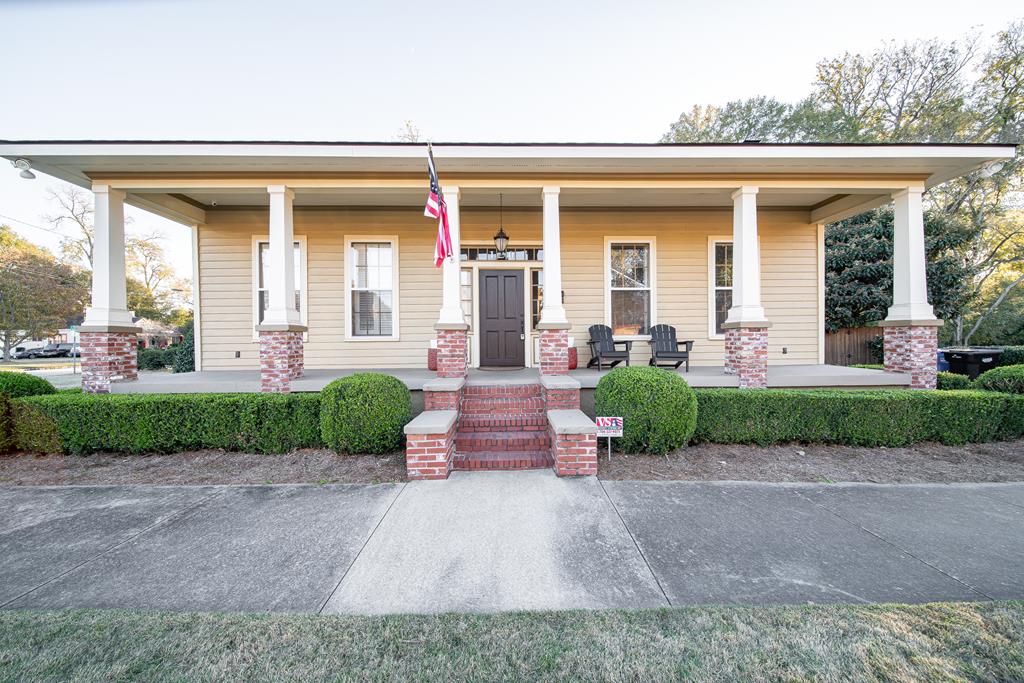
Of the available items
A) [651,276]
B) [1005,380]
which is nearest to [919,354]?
[1005,380]

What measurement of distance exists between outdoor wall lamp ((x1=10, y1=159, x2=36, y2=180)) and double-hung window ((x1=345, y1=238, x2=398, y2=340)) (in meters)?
4.35

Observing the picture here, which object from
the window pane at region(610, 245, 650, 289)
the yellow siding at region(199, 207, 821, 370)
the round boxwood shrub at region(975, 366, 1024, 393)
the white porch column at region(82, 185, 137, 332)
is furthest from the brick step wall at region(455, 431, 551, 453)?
the round boxwood shrub at region(975, 366, 1024, 393)

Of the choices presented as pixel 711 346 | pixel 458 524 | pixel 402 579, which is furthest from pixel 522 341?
pixel 402 579

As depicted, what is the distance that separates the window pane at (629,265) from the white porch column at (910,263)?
155 inches

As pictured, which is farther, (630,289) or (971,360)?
(971,360)

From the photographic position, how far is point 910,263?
662cm

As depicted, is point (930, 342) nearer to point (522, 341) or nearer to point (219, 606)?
point (522, 341)

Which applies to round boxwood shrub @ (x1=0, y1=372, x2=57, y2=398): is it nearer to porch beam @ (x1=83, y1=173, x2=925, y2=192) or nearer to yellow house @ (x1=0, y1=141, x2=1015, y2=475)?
yellow house @ (x1=0, y1=141, x2=1015, y2=475)

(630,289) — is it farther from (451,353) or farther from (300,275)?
(300,275)

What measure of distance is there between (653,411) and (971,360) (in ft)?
36.5

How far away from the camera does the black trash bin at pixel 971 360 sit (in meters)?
10.3

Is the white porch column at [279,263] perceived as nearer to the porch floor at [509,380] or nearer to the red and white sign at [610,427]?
the porch floor at [509,380]

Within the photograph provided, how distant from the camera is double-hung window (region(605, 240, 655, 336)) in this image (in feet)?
28.1

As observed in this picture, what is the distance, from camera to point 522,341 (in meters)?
8.44
